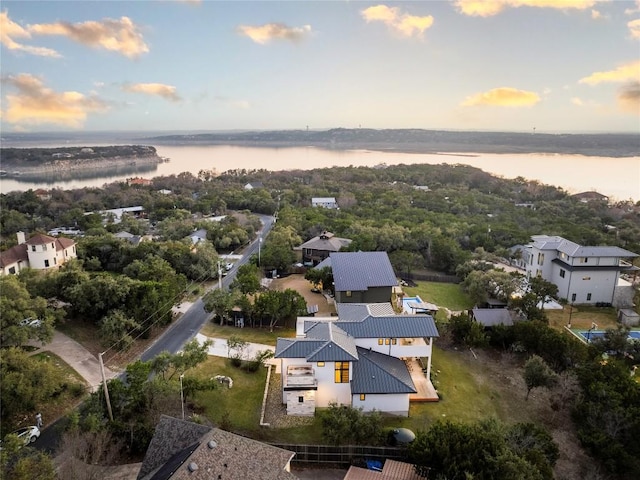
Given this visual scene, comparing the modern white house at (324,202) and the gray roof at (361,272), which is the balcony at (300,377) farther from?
the modern white house at (324,202)

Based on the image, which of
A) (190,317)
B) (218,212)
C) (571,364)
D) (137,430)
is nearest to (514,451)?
(571,364)

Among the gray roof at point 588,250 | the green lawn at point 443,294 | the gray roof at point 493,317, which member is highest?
the gray roof at point 588,250

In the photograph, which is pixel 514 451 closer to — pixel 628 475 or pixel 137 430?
pixel 628 475

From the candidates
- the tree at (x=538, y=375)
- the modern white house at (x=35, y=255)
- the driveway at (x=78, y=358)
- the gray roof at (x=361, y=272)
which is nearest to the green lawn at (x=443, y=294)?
the gray roof at (x=361, y=272)

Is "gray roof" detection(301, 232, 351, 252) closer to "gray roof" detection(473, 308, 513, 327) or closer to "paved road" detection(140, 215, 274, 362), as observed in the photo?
"paved road" detection(140, 215, 274, 362)

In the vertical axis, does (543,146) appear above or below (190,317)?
above

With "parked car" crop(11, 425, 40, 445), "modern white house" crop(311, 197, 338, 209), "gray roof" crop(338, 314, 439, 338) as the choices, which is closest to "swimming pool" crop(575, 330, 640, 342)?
"gray roof" crop(338, 314, 439, 338)
